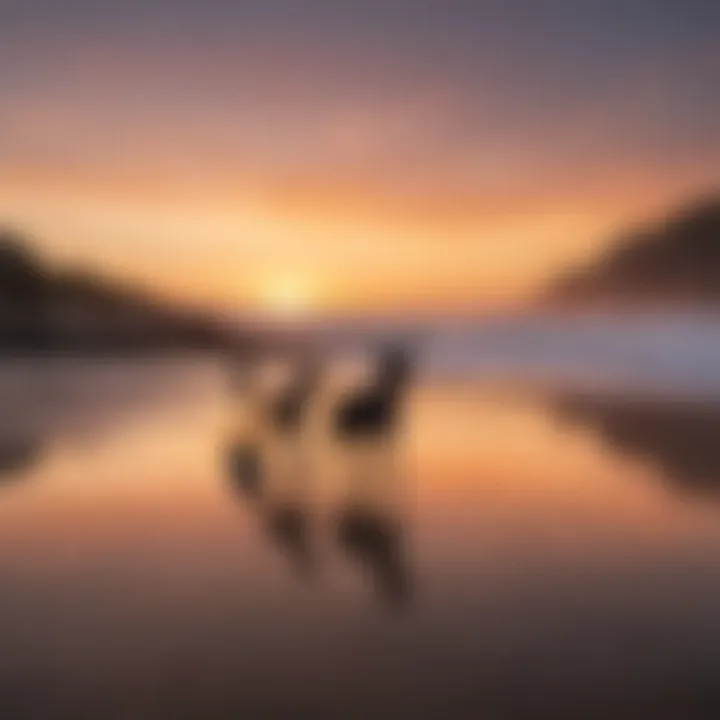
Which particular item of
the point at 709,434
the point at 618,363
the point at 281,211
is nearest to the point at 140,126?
the point at 281,211

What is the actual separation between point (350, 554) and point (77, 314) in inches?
16.8

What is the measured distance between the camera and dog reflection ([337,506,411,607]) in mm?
869

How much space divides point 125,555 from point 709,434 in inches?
26.8

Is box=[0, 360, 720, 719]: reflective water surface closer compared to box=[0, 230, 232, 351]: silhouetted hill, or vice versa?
box=[0, 360, 720, 719]: reflective water surface

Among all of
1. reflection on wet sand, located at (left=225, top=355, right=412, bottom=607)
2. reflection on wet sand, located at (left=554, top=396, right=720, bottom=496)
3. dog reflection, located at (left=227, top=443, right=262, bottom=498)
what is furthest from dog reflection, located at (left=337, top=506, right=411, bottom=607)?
reflection on wet sand, located at (left=554, top=396, right=720, bottom=496)

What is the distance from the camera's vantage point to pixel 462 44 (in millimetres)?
951

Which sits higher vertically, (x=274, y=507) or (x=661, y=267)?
(x=661, y=267)

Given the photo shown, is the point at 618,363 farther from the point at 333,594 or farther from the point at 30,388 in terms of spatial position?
the point at 30,388

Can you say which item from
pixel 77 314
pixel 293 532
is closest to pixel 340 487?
pixel 293 532

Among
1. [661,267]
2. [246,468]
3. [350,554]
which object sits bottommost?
[350,554]

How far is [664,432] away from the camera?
95 cm

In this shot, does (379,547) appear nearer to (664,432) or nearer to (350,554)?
(350,554)

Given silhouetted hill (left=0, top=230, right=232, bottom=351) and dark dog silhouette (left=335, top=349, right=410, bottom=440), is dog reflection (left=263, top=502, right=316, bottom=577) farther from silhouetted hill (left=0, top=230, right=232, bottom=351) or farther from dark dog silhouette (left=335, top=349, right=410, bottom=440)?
silhouetted hill (left=0, top=230, right=232, bottom=351)

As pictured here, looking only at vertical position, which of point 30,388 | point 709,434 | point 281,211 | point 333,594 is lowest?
point 333,594
